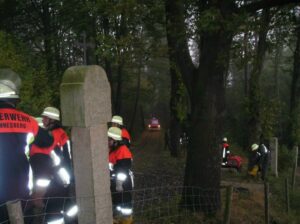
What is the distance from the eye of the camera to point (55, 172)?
711cm

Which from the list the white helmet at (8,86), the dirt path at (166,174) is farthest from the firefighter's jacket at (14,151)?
the dirt path at (166,174)

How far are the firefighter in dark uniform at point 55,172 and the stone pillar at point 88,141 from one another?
0.61 meters

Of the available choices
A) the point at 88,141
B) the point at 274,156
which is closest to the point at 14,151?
the point at 88,141

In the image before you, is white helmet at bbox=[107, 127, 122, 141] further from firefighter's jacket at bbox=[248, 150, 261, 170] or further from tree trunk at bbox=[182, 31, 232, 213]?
firefighter's jacket at bbox=[248, 150, 261, 170]

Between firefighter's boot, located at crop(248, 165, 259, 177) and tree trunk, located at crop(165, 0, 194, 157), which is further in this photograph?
firefighter's boot, located at crop(248, 165, 259, 177)

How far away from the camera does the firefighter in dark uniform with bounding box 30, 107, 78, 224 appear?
636cm

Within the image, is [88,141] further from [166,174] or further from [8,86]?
[166,174]

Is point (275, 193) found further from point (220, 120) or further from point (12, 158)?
point (12, 158)

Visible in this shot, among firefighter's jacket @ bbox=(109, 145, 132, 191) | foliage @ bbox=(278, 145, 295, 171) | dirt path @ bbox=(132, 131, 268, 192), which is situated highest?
firefighter's jacket @ bbox=(109, 145, 132, 191)

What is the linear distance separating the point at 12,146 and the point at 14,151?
58mm

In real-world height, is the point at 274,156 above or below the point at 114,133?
below

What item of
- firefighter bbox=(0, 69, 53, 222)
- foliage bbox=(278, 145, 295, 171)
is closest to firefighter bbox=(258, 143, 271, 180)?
foliage bbox=(278, 145, 295, 171)

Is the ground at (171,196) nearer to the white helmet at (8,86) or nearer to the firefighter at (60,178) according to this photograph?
the firefighter at (60,178)

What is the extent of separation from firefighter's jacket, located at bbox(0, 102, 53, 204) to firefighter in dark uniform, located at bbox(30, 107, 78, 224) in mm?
862
